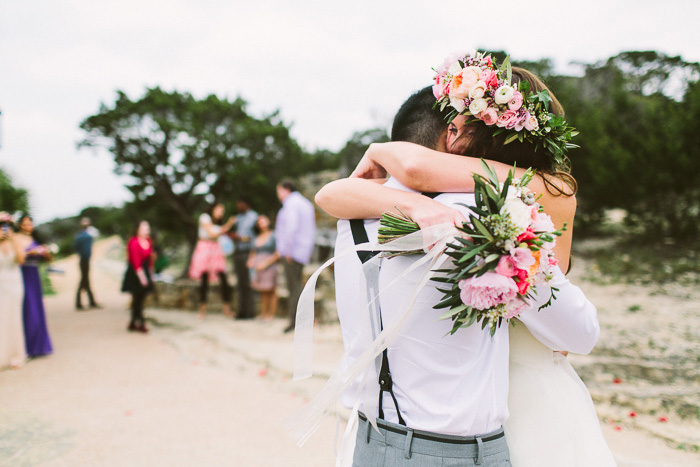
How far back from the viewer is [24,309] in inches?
252

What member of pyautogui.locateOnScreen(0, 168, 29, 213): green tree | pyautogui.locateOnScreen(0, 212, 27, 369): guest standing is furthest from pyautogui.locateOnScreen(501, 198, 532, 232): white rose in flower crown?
pyautogui.locateOnScreen(0, 168, 29, 213): green tree

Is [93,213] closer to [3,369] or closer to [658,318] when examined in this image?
[3,369]

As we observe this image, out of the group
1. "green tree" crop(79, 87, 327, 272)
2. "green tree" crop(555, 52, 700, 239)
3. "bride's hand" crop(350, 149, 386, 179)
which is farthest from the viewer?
"green tree" crop(79, 87, 327, 272)

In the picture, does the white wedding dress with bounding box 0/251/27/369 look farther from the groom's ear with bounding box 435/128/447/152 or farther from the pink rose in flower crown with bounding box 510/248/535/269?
the pink rose in flower crown with bounding box 510/248/535/269

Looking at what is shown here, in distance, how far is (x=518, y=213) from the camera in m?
1.05

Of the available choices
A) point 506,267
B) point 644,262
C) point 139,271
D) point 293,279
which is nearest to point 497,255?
point 506,267

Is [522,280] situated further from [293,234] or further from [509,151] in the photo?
[293,234]

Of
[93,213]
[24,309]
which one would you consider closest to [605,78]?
[24,309]

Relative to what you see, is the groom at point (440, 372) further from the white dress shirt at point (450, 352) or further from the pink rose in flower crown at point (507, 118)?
the pink rose in flower crown at point (507, 118)

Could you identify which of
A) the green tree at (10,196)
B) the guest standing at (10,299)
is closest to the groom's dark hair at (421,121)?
the guest standing at (10,299)

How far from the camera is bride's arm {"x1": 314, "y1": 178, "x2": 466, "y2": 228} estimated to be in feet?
3.64

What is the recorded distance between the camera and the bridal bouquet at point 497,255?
104 cm

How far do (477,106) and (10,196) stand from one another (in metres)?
23.7

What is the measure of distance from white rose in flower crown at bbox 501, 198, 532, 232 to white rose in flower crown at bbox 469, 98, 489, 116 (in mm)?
287
